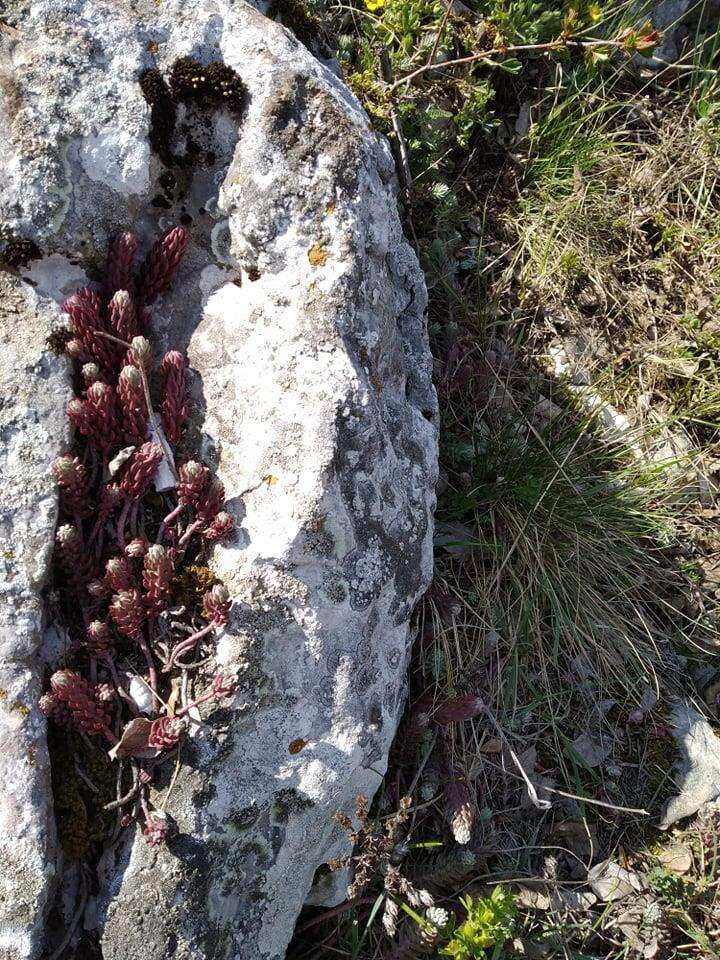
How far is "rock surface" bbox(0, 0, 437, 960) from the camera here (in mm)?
3217

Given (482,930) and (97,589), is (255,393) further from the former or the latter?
(482,930)

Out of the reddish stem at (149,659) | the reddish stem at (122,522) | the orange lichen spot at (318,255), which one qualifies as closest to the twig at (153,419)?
the reddish stem at (122,522)

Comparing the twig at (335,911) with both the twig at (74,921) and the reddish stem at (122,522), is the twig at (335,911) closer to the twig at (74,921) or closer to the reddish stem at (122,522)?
the twig at (74,921)

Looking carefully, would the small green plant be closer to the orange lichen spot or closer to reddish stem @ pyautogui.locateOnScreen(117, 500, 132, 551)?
reddish stem @ pyautogui.locateOnScreen(117, 500, 132, 551)

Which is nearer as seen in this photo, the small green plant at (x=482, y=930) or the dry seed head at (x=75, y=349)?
the dry seed head at (x=75, y=349)

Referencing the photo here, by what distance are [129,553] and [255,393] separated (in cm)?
93

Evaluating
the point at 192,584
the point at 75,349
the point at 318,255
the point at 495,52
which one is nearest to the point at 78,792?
the point at 192,584

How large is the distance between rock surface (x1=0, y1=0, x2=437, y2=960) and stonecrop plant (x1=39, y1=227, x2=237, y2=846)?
0.11 metres

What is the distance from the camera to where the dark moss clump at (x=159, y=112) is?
3.56m

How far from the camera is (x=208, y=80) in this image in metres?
3.60

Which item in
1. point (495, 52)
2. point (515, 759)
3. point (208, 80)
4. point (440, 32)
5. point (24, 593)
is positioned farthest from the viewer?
point (495, 52)

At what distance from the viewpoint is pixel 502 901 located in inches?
146

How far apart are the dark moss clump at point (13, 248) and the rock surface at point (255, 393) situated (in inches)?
1.6

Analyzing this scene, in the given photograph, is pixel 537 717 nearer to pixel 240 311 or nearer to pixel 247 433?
pixel 247 433
